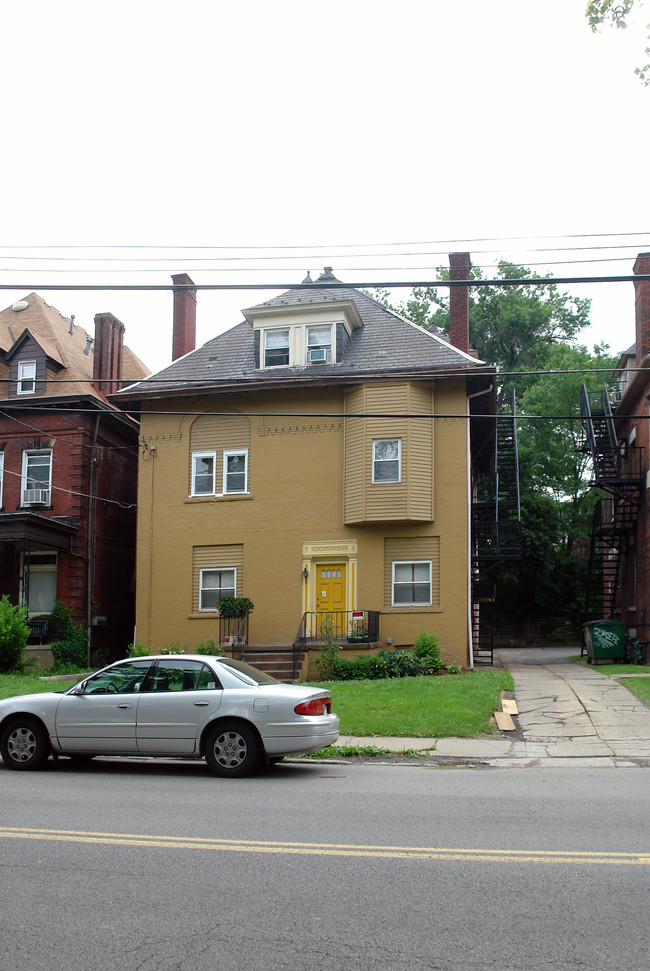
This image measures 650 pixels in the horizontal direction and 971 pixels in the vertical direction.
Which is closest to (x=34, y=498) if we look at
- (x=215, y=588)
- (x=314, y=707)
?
(x=215, y=588)

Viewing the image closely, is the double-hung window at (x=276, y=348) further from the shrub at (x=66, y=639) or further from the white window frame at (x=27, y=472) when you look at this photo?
the shrub at (x=66, y=639)

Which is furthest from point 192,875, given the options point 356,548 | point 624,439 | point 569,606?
point 569,606

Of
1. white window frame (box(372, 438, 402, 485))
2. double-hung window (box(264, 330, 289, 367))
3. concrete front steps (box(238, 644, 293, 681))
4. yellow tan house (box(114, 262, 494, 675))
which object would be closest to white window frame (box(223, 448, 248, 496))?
yellow tan house (box(114, 262, 494, 675))

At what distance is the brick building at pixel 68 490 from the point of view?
26.6 m

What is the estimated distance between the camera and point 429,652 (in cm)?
2162

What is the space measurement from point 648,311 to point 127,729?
69.0ft

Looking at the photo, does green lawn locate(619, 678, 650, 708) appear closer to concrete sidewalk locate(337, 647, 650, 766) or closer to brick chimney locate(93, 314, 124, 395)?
concrete sidewalk locate(337, 647, 650, 766)

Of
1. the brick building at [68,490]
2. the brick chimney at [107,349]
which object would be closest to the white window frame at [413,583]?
the brick building at [68,490]

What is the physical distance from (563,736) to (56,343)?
2253cm

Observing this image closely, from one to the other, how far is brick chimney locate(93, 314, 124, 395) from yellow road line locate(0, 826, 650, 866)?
2276 cm

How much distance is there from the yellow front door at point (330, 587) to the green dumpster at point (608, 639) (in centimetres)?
737

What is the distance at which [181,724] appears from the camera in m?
10.4

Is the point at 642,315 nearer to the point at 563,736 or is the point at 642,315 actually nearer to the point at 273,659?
the point at 273,659

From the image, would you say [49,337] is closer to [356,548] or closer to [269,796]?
[356,548]
